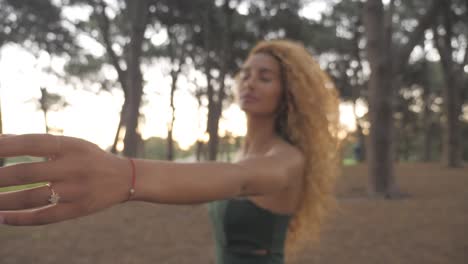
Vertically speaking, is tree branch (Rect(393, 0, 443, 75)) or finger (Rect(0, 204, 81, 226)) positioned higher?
tree branch (Rect(393, 0, 443, 75))

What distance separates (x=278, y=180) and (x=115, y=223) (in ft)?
19.7

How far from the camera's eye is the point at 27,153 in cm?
79

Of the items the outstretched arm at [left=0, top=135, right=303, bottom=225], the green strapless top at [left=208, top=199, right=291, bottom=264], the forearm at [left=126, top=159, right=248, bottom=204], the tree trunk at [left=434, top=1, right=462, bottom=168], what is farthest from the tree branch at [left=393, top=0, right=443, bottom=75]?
the tree trunk at [left=434, top=1, right=462, bottom=168]

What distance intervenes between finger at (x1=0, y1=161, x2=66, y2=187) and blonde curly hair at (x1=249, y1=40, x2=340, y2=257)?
4.42 feet

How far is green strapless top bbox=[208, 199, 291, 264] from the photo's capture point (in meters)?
1.81

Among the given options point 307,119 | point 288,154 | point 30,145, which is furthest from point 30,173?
point 307,119

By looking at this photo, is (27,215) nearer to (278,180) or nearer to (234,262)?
(278,180)

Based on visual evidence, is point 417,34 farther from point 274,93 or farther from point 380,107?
point 274,93

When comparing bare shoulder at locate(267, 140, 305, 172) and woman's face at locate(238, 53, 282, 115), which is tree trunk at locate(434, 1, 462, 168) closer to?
woman's face at locate(238, 53, 282, 115)

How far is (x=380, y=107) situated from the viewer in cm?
870

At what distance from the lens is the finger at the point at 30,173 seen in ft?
2.61

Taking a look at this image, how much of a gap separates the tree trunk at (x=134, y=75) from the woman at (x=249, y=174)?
8672 millimetres

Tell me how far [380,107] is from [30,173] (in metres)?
8.69

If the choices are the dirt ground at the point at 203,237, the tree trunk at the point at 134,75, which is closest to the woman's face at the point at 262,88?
the dirt ground at the point at 203,237
